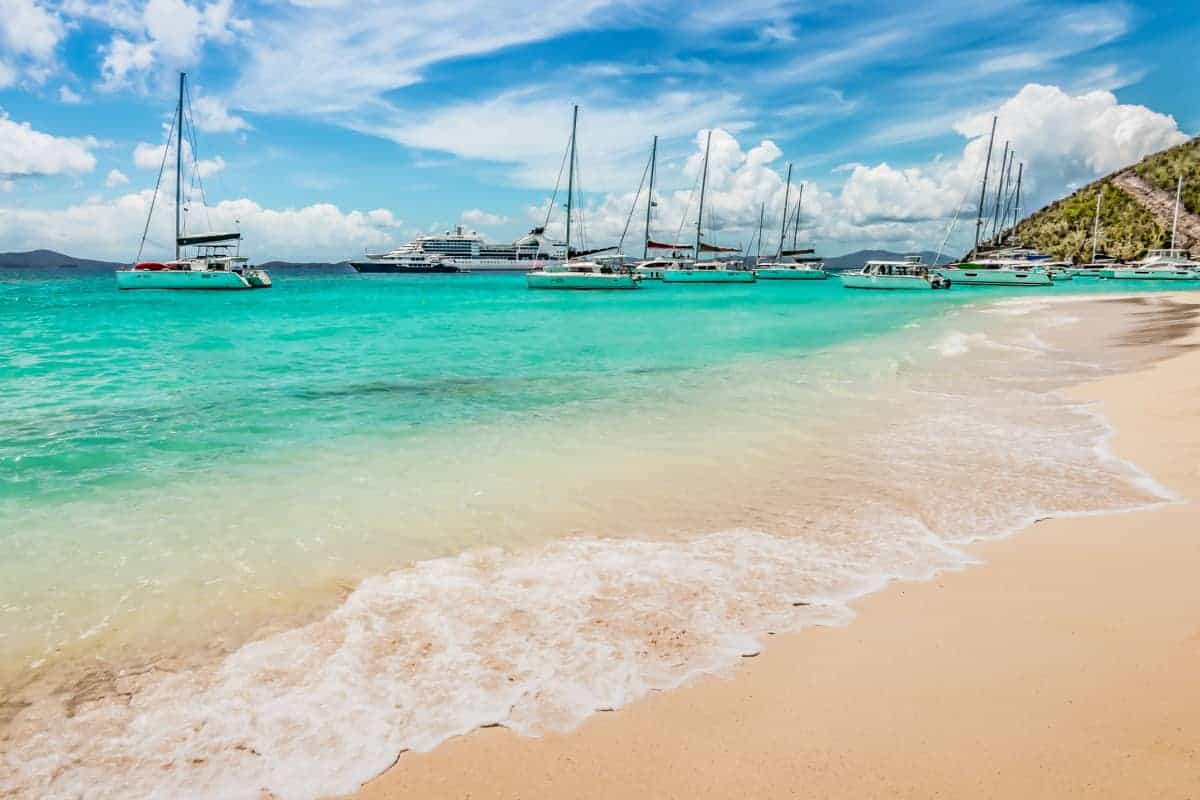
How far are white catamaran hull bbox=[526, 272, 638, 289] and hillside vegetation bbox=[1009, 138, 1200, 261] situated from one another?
99.2 meters

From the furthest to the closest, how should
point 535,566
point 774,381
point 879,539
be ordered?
1. point 774,381
2. point 879,539
3. point 535,566

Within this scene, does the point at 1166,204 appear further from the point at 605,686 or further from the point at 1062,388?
the point at 605,686

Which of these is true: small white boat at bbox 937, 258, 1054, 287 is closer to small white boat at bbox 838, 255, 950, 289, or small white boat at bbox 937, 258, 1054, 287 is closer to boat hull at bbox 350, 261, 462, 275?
small white boat at bbox 838, 255, 950, 289

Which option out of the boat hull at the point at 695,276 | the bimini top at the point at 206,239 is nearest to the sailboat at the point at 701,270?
the boat hull at the point at 695,276

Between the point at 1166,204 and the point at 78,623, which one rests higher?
the point at 1166,204

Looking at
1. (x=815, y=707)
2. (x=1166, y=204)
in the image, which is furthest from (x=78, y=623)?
(x=1166, y=204)

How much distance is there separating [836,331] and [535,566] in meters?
30.0

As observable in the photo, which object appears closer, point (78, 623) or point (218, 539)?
point (78, 623)

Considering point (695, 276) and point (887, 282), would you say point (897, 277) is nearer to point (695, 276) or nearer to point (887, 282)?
point (887, 282)

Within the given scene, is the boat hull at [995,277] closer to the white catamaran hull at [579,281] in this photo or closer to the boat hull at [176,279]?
the white catamaran hull at [579,281]

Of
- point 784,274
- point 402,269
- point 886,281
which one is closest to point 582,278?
point 886,281

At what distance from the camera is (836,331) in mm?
32375

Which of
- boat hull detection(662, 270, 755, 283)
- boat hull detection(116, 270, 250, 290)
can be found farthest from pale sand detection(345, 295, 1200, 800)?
boat hull detection(662, 270, 755, 283)

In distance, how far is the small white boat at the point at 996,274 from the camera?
245 ft
